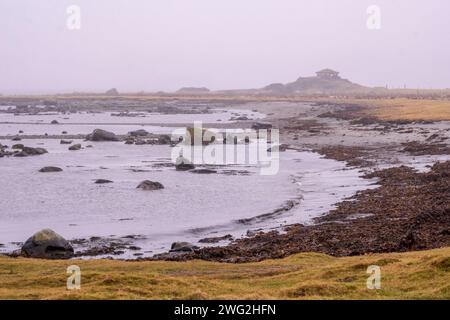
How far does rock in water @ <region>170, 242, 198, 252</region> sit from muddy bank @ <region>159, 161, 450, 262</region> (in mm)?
689

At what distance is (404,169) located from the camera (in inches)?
1475

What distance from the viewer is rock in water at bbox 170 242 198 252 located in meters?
22.0

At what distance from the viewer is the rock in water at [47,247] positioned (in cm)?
2130

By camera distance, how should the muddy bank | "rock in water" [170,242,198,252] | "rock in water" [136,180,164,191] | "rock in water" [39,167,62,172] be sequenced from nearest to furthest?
1. the muddy bank
2. "rock in water" [170,242,198,252]
3. "rock in water" [136,180,164,191]
4. "rock in water" [39,167,62,172]

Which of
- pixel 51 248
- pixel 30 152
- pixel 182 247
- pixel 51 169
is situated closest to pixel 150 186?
pixel 51 169

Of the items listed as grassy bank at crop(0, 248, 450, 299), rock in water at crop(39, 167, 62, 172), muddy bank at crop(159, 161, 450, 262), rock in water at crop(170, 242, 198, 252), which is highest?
grassy bank at crop(0, 248, 450, 299)

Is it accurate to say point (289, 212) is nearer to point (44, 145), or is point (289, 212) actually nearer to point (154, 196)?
point (154, 196)

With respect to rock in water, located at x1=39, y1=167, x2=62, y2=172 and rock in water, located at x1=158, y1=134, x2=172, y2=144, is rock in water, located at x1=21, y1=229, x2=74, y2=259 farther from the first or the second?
rock in water, located at x1=158, y1=134, x2=172, y2=144

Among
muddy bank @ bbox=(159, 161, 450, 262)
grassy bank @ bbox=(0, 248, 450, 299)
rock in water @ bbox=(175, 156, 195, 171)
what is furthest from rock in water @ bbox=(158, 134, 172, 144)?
grassy bank @ bbox=(0, 248, 450, 299)

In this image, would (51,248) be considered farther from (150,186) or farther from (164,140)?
(164,140)

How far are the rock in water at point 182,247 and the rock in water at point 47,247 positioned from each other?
3.24 meters

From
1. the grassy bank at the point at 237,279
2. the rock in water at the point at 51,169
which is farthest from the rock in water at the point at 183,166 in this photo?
the grassy bank at the point at 237,279

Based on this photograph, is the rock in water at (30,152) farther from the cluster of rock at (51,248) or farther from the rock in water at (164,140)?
the cluster of rock at (51,248)
